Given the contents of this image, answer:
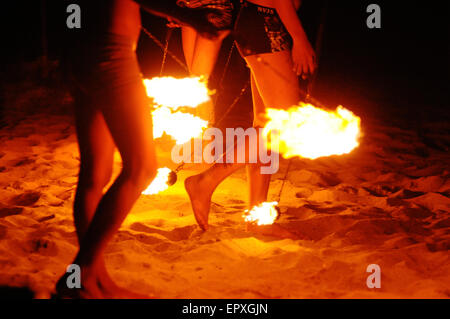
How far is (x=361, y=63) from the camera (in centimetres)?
1262

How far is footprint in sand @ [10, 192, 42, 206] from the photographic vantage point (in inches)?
154

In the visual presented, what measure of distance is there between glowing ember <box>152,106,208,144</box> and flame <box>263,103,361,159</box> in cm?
118

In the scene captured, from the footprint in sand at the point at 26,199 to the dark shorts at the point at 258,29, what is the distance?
2.20m

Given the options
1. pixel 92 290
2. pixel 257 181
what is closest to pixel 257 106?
pixel 257 181

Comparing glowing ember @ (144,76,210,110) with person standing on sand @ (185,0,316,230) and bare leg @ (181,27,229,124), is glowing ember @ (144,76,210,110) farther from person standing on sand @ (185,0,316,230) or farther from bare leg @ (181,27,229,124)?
person standing on sand @ (185,0,316,230)

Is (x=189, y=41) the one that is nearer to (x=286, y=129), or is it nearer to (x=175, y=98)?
(x=175, y=98)

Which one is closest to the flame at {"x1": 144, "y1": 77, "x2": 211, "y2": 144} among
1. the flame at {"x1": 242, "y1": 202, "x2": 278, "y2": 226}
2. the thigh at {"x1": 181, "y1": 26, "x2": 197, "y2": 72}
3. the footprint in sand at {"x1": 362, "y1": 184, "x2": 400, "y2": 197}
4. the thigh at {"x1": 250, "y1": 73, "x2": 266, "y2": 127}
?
the thigh at {"x1": 181, "y1": 26, "x2": 197, "y2": 72}

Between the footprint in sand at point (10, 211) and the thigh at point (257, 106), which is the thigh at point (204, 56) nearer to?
the thigh at point (257, 106)

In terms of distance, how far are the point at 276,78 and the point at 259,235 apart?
3.88 ft

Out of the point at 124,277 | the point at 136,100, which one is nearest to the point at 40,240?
the point at 124,277

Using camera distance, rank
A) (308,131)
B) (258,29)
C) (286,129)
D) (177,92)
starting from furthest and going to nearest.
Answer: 1. (177,92)
2. (308,131)
3. (286,129)
4. (258,29)

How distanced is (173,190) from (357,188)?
1828 mm

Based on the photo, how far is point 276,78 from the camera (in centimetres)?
335

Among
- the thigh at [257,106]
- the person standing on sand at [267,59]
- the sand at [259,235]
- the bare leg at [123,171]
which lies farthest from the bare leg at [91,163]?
the thigh at [257,106]
